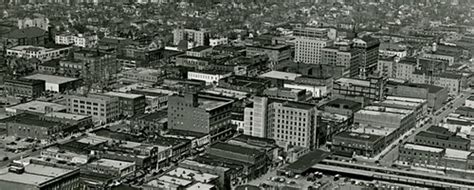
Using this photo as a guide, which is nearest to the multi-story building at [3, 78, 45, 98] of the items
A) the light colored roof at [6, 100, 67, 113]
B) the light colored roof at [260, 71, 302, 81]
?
Result: the light colored roof at [6, 100, 67, 113]

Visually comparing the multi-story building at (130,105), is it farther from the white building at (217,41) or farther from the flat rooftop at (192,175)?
the white building at (217,41)

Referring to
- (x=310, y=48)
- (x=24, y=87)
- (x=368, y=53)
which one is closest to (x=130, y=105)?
(x=24, y=87)

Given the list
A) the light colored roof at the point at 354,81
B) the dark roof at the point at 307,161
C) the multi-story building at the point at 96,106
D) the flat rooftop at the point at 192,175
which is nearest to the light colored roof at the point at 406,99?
the light colored roof at the point at 354,81

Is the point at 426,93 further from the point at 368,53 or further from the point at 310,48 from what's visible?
the point at 310,48

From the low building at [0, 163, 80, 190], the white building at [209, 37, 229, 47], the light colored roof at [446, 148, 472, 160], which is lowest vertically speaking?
the white building at [209, 37, 229, 47]

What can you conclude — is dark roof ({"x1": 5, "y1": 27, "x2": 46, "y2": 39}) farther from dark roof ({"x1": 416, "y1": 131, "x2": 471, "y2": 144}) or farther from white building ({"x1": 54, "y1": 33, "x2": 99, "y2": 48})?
dark roof ({"x1": 416, "y1": 131, "x2": 471, "y2": 144})
